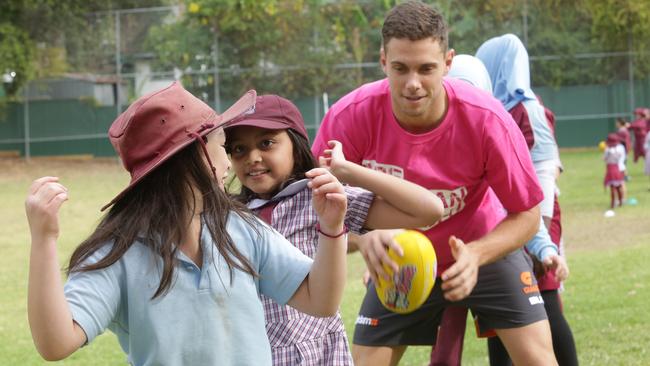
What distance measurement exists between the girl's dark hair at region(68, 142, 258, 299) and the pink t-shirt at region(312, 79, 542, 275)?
163cm

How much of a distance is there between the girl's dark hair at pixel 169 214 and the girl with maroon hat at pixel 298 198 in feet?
2.22

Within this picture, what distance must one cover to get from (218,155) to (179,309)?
0.47 m

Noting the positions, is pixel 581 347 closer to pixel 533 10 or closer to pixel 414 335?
pixel 414 335

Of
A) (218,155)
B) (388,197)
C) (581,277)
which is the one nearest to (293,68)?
(581,277)

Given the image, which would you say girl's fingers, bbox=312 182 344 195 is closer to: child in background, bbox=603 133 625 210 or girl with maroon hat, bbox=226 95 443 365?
girl with maroon hat, bbox=226 95 443 365

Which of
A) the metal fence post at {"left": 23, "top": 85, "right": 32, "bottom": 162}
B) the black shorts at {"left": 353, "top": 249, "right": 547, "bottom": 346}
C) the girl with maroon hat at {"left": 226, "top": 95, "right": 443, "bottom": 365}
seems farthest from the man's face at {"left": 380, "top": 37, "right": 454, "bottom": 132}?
the metal fence post at {"left": 23, "top": 85, "right": 32, "bottom": 162}

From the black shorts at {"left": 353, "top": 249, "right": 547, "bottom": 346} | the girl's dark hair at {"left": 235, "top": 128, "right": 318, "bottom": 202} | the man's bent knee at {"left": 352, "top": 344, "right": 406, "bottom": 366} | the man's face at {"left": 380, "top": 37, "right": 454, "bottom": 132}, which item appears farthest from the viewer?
the man's bent knee at {"left": 352, "top": 344, "right": 406, "bottom": 366}

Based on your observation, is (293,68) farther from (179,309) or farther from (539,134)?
(179,309)

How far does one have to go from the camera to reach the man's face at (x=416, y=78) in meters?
4.56

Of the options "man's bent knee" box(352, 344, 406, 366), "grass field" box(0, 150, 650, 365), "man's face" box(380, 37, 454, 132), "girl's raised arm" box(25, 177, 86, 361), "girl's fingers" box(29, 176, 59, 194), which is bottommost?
"grass field" box(0, 150, 650, 365)

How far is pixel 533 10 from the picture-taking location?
3475cm

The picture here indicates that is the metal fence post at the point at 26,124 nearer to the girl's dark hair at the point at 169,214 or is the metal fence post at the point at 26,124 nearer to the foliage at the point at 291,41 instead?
the foliage at the point at 291,41

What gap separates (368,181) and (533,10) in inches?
1265

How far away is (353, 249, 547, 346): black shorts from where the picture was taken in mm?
4988
